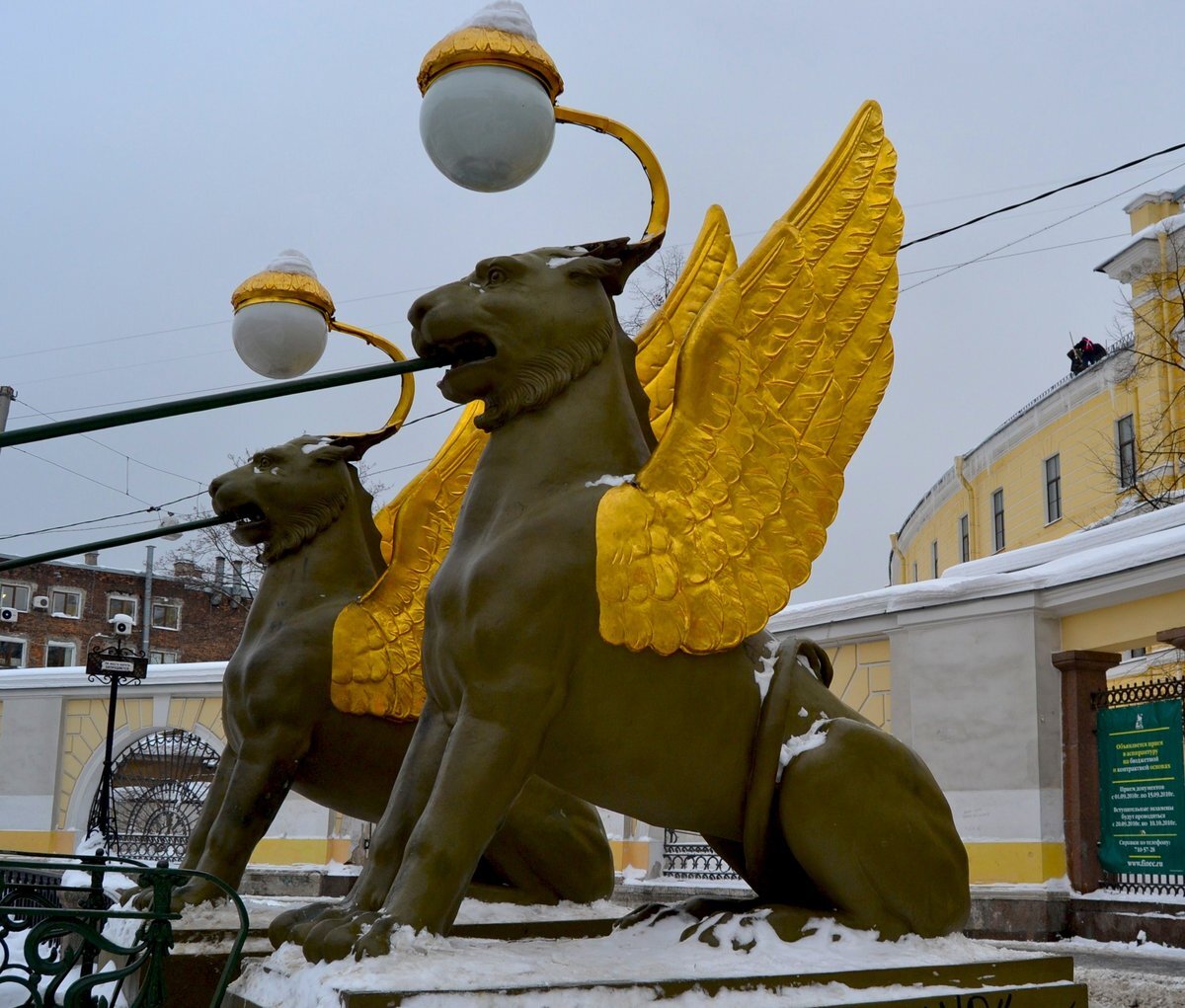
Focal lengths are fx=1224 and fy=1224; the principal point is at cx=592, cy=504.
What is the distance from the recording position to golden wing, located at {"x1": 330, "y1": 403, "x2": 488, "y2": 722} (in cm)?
362

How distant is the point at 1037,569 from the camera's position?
8.64 metres

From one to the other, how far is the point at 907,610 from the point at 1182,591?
1.97 metres

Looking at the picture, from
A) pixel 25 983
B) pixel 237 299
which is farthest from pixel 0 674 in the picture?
pixel 25 983

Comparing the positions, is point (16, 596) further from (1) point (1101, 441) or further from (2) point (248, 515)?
(2) point (248, 515)

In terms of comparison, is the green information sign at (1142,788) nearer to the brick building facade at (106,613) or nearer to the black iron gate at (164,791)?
the black iron gate at (164,791)

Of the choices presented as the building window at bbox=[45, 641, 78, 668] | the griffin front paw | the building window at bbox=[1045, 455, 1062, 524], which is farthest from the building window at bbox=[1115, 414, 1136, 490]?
the building window at bbox=[45, 641, 78, 668]

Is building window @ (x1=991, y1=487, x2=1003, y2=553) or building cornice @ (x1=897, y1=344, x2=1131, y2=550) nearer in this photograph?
building cornice @ (x1=897, y1=344, x2=1131, y2=550)

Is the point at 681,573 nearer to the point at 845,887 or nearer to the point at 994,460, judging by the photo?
the point at 845,887

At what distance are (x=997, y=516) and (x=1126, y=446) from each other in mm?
5260

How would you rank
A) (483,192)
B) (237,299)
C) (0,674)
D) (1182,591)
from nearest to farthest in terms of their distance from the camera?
(483,192)
(237,299)
(1182,591)
(0,674)

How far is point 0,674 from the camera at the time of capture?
46.3 feet

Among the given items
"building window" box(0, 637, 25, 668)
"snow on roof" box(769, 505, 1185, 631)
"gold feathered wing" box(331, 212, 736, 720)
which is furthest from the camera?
"building window" box(0, 637, 25, 668)

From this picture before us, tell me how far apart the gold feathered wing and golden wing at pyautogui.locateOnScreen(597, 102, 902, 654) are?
56cm

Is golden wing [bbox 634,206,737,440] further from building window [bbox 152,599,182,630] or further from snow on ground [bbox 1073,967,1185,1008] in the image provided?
building window [bbox 152,599,182,630]
